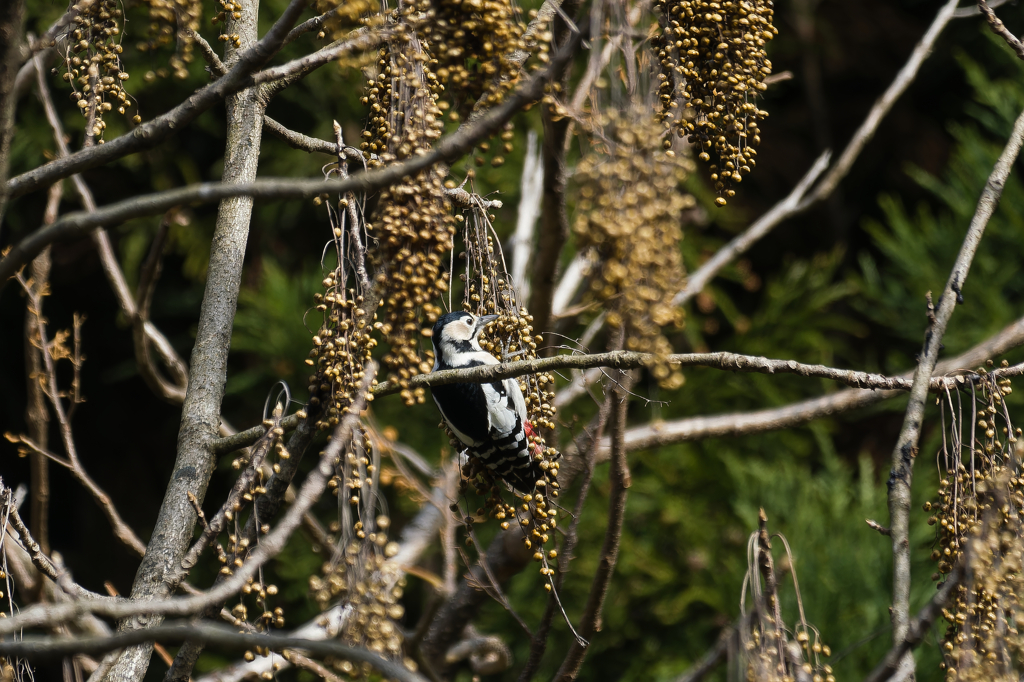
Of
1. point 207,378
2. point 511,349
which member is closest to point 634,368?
point 511,349

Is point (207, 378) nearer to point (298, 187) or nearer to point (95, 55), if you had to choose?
point (95, 55)

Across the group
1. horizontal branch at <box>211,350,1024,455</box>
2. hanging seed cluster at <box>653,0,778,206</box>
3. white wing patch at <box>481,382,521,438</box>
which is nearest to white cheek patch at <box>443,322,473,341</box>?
white wing patch at <box>481,382,521,438</box>

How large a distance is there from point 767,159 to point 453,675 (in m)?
4.20

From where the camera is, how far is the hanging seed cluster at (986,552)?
4.59 feet

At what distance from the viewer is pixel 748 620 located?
4.96ft

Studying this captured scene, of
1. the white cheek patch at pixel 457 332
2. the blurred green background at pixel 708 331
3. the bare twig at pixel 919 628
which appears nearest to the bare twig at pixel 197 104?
the bare twig at pixel 919 628

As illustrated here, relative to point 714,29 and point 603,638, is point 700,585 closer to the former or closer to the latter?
point 603,638

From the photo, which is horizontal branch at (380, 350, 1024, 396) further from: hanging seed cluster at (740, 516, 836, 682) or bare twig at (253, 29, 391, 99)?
bare twig at (253, 29, 391, 99)

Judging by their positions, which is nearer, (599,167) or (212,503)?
(599,167)

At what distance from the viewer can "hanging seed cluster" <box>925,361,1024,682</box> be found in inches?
55.1

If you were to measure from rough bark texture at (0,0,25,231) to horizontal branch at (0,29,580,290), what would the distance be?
212mm

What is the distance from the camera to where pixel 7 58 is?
1417 millimetres

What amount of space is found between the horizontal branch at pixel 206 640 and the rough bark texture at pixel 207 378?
2.07 ft

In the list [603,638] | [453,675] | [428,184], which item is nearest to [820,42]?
[603,638]
